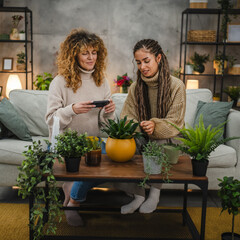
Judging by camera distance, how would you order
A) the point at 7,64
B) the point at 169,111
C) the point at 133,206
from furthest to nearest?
the point at 7,64, the point at 169,111, the point at 133,206

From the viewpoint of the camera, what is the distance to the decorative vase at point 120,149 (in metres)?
1.67

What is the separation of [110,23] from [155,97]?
8.43 ft

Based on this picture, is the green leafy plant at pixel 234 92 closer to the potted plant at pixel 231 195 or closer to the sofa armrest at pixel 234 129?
the sofa armrest at pixel 234 129

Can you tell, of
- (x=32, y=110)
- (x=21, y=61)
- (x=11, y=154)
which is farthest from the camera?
(x=21, y=61)

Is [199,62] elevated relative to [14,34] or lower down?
lower down

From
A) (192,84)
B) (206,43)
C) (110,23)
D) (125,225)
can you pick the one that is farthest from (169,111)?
(110,23)

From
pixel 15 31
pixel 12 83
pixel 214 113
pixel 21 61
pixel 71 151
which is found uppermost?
pixel 15 31

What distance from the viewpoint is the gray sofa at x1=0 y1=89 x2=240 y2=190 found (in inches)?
93.7

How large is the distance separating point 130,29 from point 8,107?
234 centimetres

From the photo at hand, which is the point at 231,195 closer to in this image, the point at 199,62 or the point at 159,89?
the point at 159,89

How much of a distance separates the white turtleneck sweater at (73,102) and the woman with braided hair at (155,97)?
0.22m

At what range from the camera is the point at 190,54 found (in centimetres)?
442

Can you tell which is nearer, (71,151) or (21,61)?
(71,151)

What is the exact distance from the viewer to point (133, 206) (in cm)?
177
